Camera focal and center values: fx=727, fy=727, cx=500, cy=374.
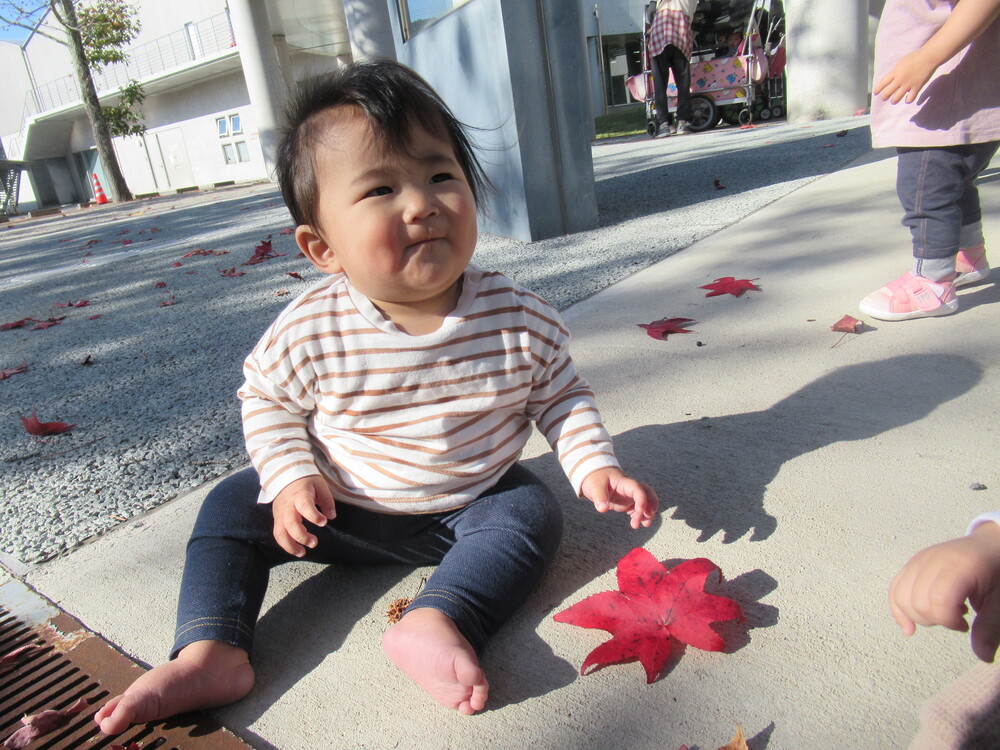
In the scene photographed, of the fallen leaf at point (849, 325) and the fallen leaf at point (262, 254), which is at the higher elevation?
the fallen leaf at point (262, 254)

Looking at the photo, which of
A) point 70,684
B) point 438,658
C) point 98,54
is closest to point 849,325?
point 438,658

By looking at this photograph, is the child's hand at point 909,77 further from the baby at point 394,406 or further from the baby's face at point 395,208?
the baby's face at point 395,208

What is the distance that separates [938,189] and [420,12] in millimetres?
3716

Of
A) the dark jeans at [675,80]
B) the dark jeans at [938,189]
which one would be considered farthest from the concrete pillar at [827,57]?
the dark jeans at [938,189]

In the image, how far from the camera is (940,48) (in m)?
1.89

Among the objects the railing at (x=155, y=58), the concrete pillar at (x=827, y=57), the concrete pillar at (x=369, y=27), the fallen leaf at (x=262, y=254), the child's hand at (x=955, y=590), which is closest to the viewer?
the child's hand at (x=955, y=590)

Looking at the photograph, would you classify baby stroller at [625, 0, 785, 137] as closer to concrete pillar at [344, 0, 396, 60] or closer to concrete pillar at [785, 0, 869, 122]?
concrete pillar at [785, 0, 869, 122]

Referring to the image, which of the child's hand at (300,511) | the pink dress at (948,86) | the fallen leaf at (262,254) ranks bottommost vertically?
the child's hand at (300,511)

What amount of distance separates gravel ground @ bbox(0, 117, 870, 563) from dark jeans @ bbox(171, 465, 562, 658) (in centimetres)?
52

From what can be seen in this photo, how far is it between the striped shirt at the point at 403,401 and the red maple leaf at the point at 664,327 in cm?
104

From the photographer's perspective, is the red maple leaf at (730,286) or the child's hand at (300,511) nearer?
the child's hand at (300,511)

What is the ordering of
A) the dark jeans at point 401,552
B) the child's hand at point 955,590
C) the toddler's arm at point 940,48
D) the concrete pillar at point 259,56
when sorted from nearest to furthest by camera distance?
1. the child's hand at point 955,590
2. the dark jeans at point 401,552
3. the toddler's arm at point 940,48
4. the concrete pillar at point 259,56

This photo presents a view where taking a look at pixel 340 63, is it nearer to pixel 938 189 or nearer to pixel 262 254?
pixel 262 254

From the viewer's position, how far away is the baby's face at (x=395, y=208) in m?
1.23
